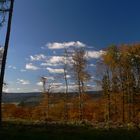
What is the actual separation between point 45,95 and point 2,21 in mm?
46785

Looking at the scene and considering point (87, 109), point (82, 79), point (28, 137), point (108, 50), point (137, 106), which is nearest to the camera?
point (28, 137)

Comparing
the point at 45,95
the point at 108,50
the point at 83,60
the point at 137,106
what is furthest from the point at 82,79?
the point at 45,95

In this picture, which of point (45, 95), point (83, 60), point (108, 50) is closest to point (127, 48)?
point (108, 50)

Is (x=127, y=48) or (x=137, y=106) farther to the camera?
(x=137, y=106)

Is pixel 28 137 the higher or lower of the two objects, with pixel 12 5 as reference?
lower

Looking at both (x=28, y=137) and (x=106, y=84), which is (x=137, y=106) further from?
(x=28, y=137)

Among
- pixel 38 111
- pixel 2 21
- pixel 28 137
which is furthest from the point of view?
pixel 38 111

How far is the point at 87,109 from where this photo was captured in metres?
79.8

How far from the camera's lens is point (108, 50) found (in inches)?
2250

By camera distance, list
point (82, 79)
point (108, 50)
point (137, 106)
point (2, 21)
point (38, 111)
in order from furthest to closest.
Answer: point (38, 111)
point (137, 106)
point (108, 50)
point (82, 79)
point (2, 21)

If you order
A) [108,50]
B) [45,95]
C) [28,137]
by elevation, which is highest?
[108,50]

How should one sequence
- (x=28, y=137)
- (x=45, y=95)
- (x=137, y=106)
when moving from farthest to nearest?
(x=45, y=95) → (x=137, y=106) → (x=28, y=137)

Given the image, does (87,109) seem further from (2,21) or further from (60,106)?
(2,21)

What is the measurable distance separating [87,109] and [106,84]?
2106 centimetres
